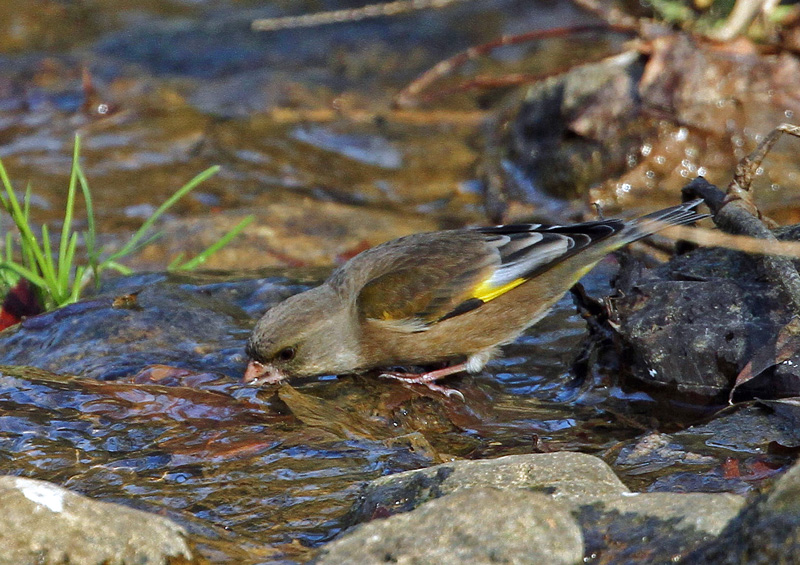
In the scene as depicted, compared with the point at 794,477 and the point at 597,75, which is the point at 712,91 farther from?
the point at 794,477

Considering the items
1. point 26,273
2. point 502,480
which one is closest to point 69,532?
point 502,480

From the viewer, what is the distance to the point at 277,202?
9.36 m

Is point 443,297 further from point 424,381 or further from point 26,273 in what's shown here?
point 26,273

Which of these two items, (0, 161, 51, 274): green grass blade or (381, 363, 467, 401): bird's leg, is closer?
(381, 363, 467, 401): bird's leg

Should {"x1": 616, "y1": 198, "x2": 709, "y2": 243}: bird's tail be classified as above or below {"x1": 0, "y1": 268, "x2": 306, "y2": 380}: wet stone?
above

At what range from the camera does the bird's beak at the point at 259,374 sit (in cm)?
513

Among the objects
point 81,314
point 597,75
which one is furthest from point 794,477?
point 597,75

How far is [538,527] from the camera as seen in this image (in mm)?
3135

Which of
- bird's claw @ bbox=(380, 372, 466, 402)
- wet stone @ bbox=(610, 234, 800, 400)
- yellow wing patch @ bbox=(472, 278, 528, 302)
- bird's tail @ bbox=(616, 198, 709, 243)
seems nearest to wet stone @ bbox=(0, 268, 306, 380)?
bird's claw @ bbox=(380, 372, 466, 402)

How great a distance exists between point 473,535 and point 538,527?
21 centimetres

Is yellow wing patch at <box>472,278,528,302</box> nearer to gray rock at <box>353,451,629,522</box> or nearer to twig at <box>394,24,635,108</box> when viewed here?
gray rock at <box>353,451,629,522</box>

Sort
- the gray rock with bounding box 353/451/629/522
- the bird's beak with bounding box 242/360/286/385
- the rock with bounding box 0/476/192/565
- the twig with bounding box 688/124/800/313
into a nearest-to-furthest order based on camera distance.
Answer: the rock with bounding box 0/476/192/565, the gray rock with bounding box 353/451/629/522, the twig with bounding box 688/124/800/313, the bird's beak with bounding box 242/360/286/385

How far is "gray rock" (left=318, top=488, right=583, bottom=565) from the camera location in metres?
3.07

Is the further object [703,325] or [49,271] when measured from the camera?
[49,271]
